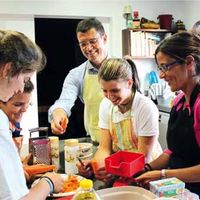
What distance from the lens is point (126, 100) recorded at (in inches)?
64.8

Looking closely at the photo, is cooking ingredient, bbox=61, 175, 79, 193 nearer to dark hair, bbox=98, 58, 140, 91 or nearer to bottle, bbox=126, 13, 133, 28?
dark hair, bbox=98, 58, 140, 91

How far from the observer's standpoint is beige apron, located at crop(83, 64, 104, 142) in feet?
7.27

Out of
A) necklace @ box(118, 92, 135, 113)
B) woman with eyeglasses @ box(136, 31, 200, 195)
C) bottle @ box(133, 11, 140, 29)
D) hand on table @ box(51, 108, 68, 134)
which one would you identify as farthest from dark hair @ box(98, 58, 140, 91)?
bottle @ box(133, 11, 140, 29)

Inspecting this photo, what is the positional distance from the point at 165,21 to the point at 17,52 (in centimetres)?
382

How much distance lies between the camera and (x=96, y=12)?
4.12 m

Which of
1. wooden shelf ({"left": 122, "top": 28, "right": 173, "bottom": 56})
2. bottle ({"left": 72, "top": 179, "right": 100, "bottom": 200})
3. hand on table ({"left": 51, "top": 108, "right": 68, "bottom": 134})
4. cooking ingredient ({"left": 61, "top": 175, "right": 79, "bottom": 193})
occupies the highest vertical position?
wooden shelf ({"left": 122, "top": 28, "right": 173, "bottom": 56})

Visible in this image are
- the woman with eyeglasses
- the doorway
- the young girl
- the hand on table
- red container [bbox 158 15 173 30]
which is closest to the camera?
the woman with eyeglasses

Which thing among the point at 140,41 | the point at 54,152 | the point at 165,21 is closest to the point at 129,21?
the point at 140,41

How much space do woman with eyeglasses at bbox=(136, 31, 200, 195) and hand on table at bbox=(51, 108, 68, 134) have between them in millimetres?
564

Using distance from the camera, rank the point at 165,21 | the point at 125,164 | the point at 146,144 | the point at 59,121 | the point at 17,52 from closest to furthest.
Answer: the point at 17,52 → the point at 125,164 → the point at 146,144 → the point at 59,121 → the point at 165,21

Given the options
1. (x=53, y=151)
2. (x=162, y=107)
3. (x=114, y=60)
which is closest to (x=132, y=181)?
(x=53, y=151)

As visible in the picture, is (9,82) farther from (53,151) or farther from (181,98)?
(181,98)

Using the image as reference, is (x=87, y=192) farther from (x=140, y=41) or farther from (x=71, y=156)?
(x=140, y=41)

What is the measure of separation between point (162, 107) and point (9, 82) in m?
3.48
